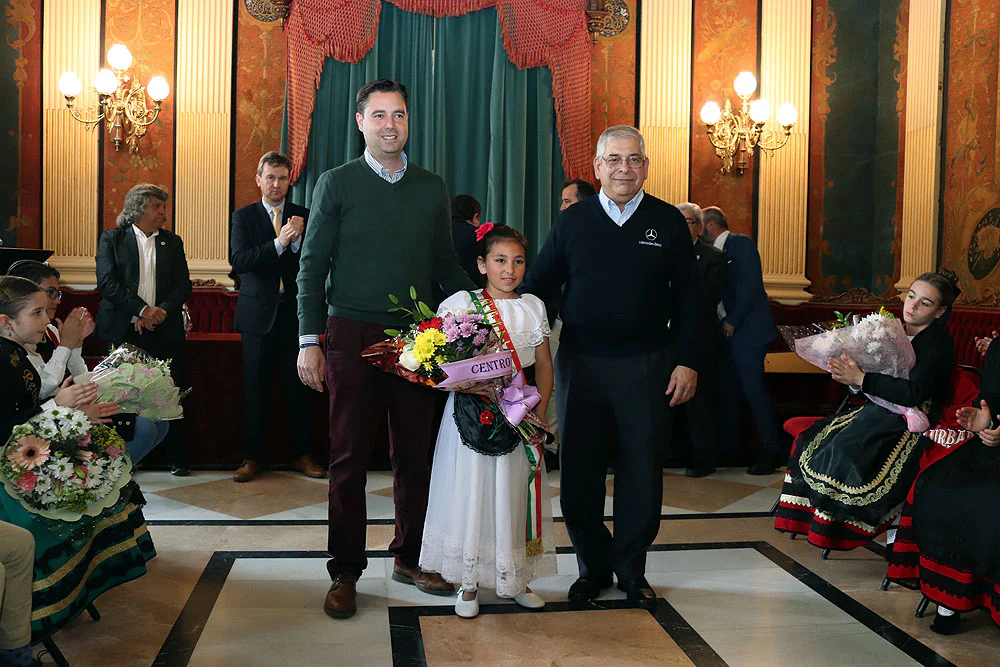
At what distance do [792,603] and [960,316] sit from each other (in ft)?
12.0

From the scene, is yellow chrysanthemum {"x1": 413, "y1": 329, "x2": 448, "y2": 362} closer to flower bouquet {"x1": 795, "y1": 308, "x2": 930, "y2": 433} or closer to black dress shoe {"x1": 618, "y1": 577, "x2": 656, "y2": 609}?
black dress shoe {"x1": 618, "y1": 577, "x2": 656, "y2": 609}

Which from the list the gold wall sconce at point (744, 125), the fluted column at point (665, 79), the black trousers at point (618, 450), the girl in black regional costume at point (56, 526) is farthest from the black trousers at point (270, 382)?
the gold wall sconce at point (744, 125)

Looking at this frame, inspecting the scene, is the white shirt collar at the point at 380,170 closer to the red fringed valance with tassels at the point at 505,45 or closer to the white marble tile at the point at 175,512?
the white marble tile at the point at 175,512

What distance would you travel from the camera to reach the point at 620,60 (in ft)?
23.5

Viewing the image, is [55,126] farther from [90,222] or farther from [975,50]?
[975,50]

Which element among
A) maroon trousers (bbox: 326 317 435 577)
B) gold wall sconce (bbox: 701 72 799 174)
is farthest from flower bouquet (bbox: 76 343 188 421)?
gold wall sconce (bbox: 701 72 799 174)

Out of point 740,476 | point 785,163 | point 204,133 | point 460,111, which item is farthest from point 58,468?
point 785,163

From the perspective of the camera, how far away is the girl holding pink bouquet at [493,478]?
2861mm

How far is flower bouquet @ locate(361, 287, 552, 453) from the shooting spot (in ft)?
8.91

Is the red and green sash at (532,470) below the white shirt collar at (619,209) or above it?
below

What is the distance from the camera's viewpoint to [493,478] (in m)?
2.90

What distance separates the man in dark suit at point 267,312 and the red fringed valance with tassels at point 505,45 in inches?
71.9

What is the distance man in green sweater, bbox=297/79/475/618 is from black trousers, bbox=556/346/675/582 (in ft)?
1.67

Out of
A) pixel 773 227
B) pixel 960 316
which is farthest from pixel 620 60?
pixel 960 316
